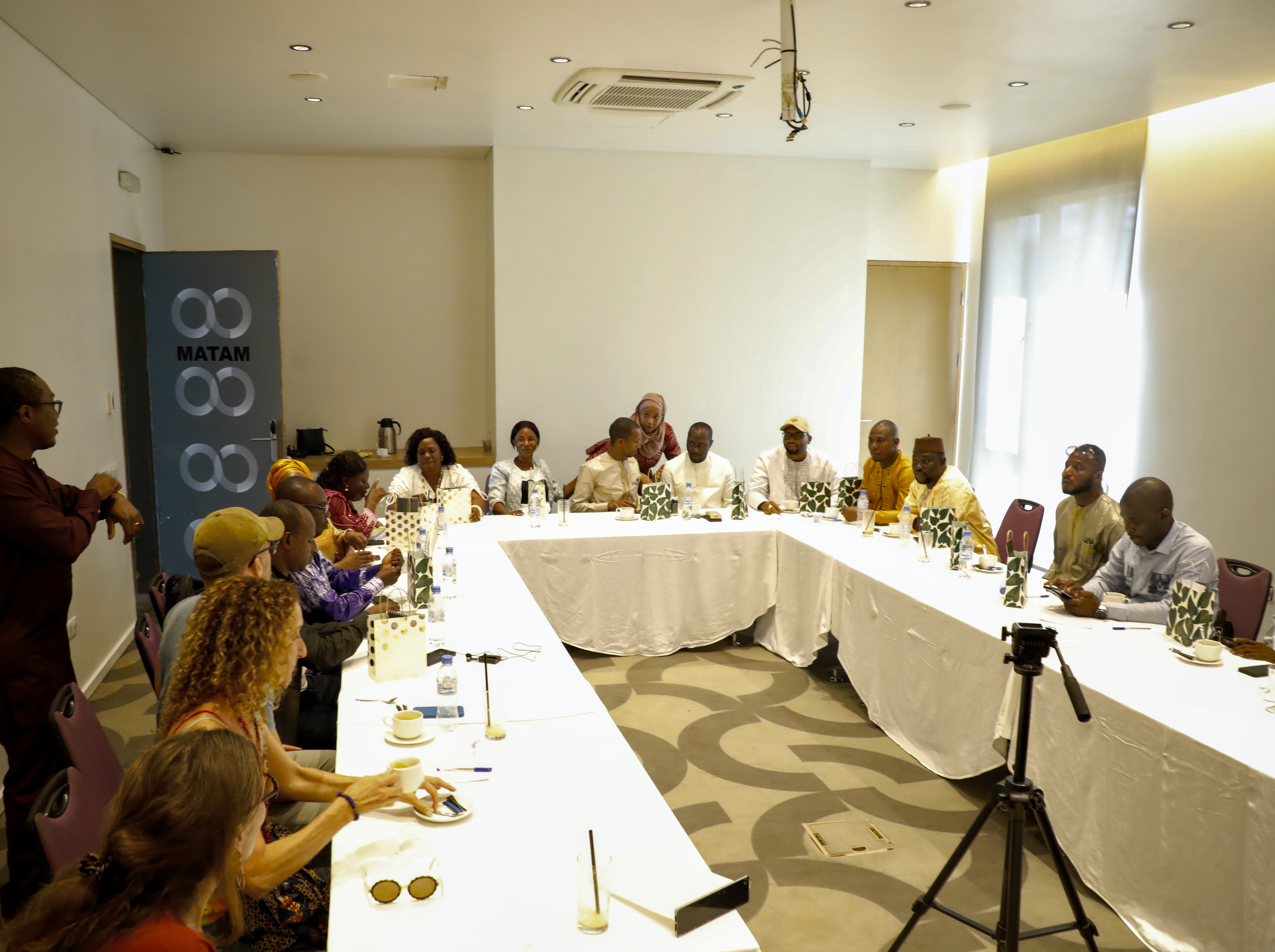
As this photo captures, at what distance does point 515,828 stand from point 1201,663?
2236 mm

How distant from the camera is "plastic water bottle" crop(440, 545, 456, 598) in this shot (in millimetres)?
3602

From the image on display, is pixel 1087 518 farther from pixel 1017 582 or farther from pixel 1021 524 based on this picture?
pixel 1021 524

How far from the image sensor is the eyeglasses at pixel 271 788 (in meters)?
1.94

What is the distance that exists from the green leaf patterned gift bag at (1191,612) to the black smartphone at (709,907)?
2.10m

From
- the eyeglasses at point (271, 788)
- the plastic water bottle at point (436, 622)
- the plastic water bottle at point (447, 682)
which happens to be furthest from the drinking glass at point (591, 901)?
the plastic water bottle at point (436, 622)

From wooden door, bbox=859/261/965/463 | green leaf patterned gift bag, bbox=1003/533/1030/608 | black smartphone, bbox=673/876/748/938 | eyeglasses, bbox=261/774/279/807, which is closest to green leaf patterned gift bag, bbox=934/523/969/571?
green leaf patterned gift bag, bbox=1003/533/1030/608

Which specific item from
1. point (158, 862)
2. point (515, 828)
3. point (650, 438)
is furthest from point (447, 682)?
point (650, 438)

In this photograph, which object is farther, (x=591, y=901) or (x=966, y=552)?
(x=966, y=552)

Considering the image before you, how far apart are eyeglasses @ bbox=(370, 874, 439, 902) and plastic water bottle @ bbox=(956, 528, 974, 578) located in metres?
2.97

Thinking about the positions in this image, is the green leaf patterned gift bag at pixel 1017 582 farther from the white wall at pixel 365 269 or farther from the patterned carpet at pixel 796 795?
the white wall at pixel 365 269

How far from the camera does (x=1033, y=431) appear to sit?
Answer: 22.6 ft

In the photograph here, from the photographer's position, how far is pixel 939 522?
14.3 feet

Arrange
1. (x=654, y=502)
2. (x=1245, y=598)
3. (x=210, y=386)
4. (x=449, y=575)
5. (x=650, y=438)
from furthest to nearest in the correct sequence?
(x=650, y=438) → (x=210, y=386) → (x=654, y=502) → (x=449, y=575) → (x=1245, y=598)

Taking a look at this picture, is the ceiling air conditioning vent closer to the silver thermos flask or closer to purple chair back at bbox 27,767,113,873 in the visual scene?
the silver thermos flask
